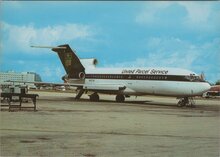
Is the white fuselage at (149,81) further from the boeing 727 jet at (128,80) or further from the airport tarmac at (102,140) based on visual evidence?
the airport tarmac at (102,140)

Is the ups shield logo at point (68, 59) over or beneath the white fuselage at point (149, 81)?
over

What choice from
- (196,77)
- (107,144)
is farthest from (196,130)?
(196,77)

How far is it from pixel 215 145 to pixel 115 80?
26345 mm

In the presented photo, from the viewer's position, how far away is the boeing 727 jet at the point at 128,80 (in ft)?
98.7

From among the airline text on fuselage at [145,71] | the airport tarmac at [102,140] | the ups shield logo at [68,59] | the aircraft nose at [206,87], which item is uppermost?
the ups shield logo at [68,59]

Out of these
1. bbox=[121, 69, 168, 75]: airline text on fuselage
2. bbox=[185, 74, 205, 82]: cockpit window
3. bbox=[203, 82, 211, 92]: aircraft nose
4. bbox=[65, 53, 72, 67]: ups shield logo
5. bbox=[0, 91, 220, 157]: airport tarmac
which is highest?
bbox=[65, 53, 72, 67]: ups shield logo

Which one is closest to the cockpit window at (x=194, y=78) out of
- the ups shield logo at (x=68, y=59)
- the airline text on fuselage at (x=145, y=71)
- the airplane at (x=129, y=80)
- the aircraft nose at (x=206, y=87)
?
the airplane at (x=129, y=80)

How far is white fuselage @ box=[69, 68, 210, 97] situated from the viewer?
29781 mm

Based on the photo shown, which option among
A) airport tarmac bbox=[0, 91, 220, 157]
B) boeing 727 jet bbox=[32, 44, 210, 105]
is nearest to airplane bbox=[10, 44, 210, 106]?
boeing 727 jet bbox=[32, 44, 210, 105]

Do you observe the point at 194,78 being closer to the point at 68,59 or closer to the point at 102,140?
the point at 68,59

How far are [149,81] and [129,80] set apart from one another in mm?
2716

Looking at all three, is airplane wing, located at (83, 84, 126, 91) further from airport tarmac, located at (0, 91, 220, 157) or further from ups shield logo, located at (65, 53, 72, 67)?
airport tarmac, located at (0, 91, 220, 157)

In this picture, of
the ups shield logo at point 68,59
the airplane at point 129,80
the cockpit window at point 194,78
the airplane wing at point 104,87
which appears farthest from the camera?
the ups shield logo at point 68,59

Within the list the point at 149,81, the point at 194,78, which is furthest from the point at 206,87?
the point at 149,81
